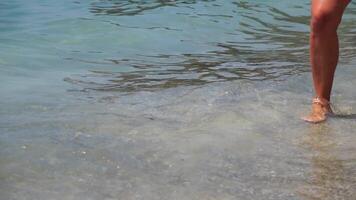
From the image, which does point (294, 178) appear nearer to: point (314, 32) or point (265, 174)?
point (265, 174)

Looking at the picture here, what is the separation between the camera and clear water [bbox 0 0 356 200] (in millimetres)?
2752

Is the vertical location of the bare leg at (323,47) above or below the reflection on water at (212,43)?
above

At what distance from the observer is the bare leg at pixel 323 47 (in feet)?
11.5

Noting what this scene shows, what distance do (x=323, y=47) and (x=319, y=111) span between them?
375 mm

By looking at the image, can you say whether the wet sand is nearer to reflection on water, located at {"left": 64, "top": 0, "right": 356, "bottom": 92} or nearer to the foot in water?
the foot in water

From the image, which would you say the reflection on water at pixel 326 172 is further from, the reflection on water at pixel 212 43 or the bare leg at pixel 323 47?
the reflection on water at pixel 212 43

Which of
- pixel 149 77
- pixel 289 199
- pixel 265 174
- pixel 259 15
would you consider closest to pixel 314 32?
pixel 265 174

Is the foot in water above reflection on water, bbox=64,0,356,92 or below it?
above

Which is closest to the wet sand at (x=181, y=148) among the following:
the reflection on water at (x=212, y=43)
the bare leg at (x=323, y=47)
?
the bare leg at (x=323, y=47)

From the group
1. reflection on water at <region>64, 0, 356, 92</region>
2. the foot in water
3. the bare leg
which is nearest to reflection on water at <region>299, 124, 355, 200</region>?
the foot in water

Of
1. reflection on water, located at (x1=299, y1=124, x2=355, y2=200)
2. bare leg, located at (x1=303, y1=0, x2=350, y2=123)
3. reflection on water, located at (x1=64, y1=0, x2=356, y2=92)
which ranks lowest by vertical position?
reflection on water, located at (x1=64, y1=0, x2=356, y2=92)

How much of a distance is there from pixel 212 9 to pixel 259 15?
756 millimetres

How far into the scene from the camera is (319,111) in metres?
3.70

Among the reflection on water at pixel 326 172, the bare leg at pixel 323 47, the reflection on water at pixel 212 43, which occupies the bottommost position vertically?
the reflection on water at pixel 212 43
